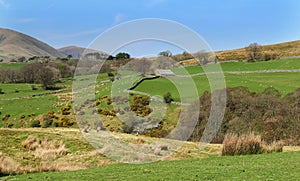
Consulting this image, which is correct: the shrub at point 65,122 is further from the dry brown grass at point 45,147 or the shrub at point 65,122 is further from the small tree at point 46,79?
the small tree at point 46,79

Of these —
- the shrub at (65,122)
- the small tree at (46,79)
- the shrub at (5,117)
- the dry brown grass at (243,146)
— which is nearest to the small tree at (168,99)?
the shrub at (65,122)

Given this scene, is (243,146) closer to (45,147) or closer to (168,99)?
(45,147)

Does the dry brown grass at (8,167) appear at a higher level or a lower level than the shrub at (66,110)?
higher

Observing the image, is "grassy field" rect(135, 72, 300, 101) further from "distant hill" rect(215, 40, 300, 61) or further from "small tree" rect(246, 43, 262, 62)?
"distant hill" rect(215, 40, 300, 61)

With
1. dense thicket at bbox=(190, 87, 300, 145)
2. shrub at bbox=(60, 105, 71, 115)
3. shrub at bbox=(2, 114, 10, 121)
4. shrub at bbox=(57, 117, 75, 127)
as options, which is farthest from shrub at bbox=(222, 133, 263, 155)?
shrub at bbox=(2, 114, 10, 121)

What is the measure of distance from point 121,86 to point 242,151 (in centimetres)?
1261

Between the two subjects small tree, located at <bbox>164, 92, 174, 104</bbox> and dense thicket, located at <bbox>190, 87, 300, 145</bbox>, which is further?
small tree, located at <bbox>164, 92, 174, 104</bbox>

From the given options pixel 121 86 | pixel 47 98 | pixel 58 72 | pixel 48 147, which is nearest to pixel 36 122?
pixel 47 98

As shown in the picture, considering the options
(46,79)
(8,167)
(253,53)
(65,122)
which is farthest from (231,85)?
(46,79)

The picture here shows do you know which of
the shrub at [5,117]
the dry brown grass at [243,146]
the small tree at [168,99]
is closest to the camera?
the dry brown grass at [243,146]

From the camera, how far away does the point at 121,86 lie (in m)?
28.5

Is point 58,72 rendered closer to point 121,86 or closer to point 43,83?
point 43,83

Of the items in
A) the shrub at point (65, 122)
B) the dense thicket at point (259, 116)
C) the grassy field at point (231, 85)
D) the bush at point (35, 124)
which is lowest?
the bush at point (35, 124)

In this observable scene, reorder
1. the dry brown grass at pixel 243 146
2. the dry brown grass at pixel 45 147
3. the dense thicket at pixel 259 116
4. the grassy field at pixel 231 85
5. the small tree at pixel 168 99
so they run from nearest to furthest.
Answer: the dry brown grass at pixel 243 146
the dry brown grass at pixel 45 147
the dense thicket at pixel 259 116
the small tree at pixel 168 99
the grassy field at pixel 231 85
